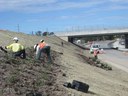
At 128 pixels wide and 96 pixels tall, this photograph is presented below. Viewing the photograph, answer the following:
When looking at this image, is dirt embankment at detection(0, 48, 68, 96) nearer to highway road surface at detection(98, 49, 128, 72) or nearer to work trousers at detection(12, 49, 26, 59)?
work trousers at detection(12, 49, 26, 59)

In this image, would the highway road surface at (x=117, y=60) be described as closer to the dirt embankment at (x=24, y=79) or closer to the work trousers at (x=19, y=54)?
the work trousers at (x=19, y=54)

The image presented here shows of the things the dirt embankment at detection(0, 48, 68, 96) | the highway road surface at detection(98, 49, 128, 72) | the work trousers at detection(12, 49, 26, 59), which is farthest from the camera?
the highway road surface at detection(98, 49, 128, 72)

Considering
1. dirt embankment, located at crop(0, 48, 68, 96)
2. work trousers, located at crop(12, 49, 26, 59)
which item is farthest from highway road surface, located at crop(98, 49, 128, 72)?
dirt embankment, located at crop(0, 48, 68, 96)

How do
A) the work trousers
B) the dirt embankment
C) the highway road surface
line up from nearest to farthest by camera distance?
the dirt embankment < the work trousers < the highway road surface

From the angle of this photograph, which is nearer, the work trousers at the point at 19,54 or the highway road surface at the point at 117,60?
the work trousers at the point at 19,54

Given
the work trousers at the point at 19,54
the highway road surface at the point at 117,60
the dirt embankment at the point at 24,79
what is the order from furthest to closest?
the highway road surface at the point at 117,60
the work trousers at the point at 19,54
the dirt embankment at the point at 24,79

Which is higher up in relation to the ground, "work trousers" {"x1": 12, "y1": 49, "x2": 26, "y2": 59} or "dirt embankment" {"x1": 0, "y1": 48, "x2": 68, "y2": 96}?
"work trousers" {"x1": 12, "y1": 49, "x2": 26, "y2": 59}

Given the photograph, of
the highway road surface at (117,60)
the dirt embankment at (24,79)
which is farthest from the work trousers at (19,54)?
the highway road surface at (117,60)

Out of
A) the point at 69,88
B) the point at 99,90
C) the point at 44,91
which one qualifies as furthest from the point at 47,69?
the point at 44,91

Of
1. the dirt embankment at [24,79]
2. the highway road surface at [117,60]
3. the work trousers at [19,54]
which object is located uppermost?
the work trousers at [19,54]

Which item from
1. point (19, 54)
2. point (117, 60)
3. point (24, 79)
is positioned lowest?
point (117, 60)

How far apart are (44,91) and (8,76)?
1.81 m

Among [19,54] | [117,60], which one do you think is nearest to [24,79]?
[19,54]

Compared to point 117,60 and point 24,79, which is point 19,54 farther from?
point 117,60
